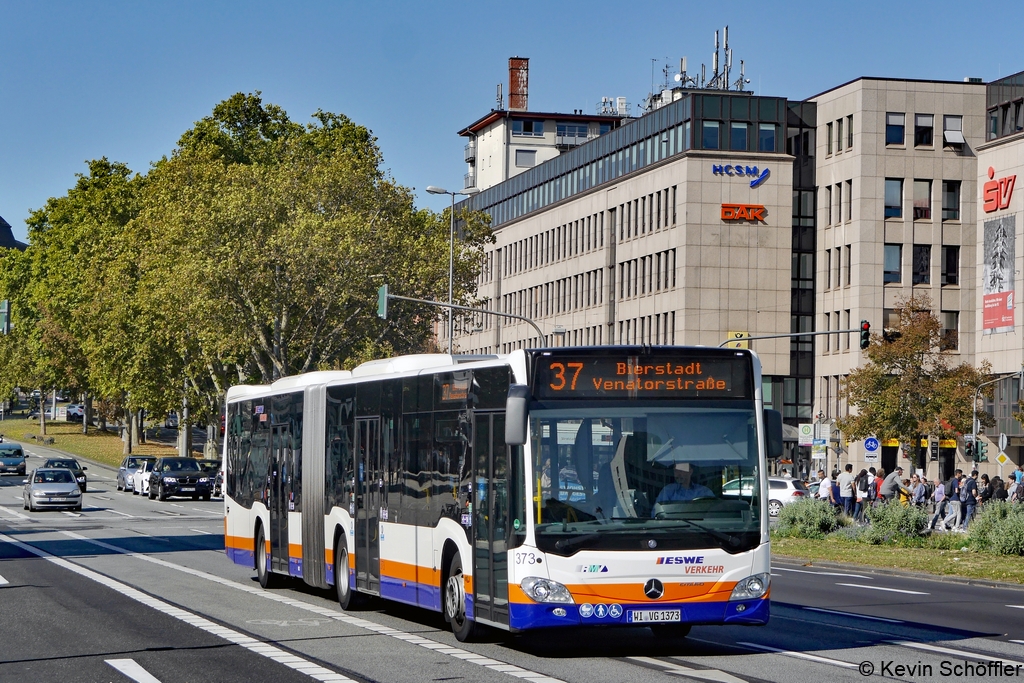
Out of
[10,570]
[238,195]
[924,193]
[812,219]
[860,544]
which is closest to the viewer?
[10,570]

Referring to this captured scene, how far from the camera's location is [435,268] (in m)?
65.2

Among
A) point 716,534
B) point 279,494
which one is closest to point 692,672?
point 716,534

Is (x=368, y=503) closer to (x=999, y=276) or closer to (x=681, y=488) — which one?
(x=681, y=488)

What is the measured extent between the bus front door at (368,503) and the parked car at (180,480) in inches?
1788

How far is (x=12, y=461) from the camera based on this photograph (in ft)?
264

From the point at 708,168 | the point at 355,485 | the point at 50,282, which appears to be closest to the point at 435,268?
the point at 708,168

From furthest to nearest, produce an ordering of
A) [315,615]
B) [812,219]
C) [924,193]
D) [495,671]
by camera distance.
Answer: [812,219] < [924,193] < [315,615] < [495,671]

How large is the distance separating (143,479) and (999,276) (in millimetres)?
42406

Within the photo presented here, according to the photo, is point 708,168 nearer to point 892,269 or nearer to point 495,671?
point 892,269

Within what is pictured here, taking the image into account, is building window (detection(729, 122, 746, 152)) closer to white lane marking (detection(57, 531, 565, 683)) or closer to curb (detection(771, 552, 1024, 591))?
curb (detection(771, 552, 1024, 591))

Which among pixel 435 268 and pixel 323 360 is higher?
pixel 435 268

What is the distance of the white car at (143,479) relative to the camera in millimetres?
65688

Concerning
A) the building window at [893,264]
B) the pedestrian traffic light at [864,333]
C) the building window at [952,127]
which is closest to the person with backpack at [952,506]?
the pedestrian traffic light at [864,333]

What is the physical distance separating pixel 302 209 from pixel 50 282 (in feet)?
135
